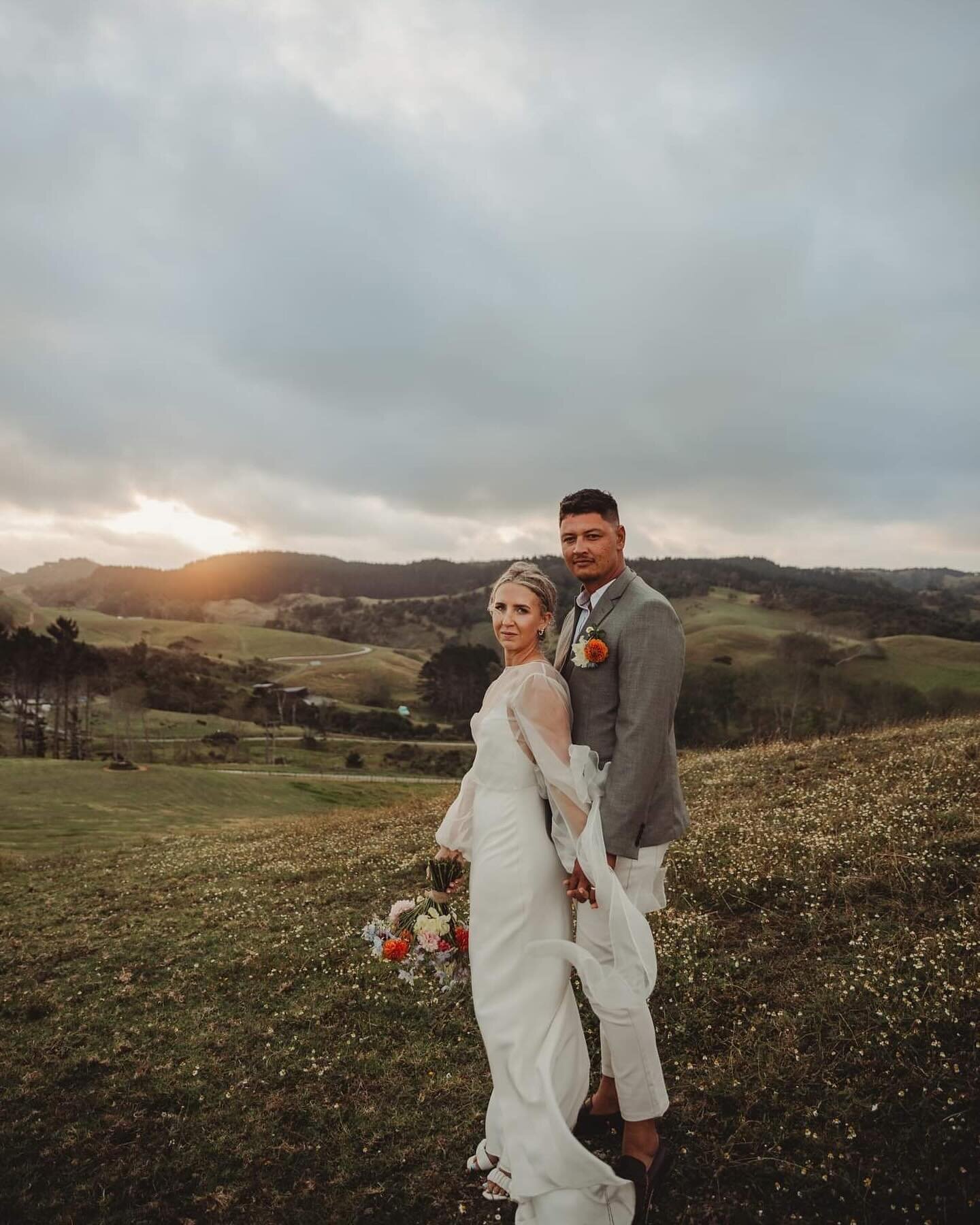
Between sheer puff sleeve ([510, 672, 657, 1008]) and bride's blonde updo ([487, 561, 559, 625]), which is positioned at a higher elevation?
bride's blonde updo ([487, 561, 559, 625])

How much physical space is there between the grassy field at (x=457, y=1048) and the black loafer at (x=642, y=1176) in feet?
0.45

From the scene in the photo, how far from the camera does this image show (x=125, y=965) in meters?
9.93

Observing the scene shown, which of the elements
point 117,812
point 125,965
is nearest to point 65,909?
point 125,965

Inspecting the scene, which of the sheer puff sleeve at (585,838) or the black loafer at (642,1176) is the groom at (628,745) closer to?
the black loafer at (642,1176)

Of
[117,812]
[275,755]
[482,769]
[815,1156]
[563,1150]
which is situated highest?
[482,769]

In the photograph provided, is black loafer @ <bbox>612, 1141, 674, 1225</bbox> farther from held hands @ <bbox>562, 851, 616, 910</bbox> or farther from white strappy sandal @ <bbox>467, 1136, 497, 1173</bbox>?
held hands @ <bbox>562, 851, 616, 910</bbox>

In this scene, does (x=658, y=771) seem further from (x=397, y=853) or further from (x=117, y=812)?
(x=117, y=812)

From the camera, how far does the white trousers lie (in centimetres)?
456

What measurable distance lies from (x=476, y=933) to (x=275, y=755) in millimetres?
95069

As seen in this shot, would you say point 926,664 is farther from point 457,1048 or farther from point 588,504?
point 588,504

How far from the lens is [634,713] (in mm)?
4500

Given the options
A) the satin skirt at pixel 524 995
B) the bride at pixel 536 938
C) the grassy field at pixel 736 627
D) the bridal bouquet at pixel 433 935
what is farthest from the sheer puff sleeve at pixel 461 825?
the grassy field at pixel 736 627

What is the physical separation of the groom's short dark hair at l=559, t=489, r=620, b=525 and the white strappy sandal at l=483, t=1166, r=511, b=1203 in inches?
189

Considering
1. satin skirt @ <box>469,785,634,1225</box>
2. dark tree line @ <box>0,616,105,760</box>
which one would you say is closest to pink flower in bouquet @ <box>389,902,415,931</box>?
satin skirt @ <box>469,785,634,1225</box>
